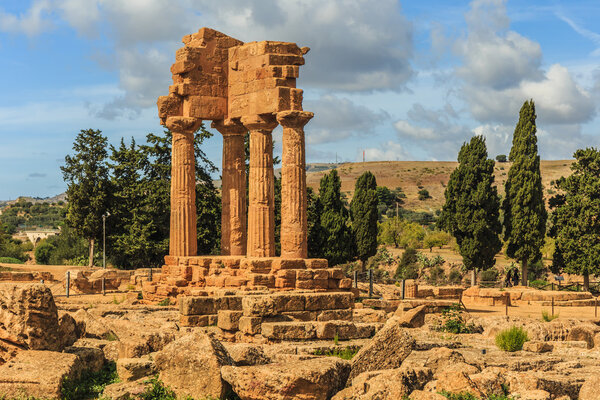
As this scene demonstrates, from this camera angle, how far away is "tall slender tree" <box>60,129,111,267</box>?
4491 centimetres

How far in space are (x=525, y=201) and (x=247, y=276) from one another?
23.3 meters

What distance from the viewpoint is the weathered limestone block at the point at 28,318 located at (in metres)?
11.4

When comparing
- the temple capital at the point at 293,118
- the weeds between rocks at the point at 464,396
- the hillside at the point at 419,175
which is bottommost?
the weeds between rocks at the point at 464,396

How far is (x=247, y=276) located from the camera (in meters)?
22.8

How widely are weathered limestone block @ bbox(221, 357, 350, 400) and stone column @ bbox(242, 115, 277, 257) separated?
14.6 meters

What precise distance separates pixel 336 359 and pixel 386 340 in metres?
0.81

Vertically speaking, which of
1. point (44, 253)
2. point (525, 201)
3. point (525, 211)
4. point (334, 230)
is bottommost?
point (44, 253)

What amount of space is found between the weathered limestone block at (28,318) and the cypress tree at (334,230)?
30216mm

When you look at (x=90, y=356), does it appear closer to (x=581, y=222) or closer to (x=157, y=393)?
(x=157, y=393)

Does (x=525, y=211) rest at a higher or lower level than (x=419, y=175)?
lower

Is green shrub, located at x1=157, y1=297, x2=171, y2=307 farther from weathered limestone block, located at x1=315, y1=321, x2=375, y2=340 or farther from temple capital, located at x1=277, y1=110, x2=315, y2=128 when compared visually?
weathered limestone block, located at x1=315, y1=321, x2=375, y2=340

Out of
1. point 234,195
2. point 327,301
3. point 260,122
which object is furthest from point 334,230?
point 327,301

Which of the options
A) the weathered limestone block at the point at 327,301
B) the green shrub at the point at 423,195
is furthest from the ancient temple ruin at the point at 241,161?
the green shrub at the point at 423,195

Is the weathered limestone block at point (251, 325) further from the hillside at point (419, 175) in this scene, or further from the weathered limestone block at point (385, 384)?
the hillside at point (419, 175)
